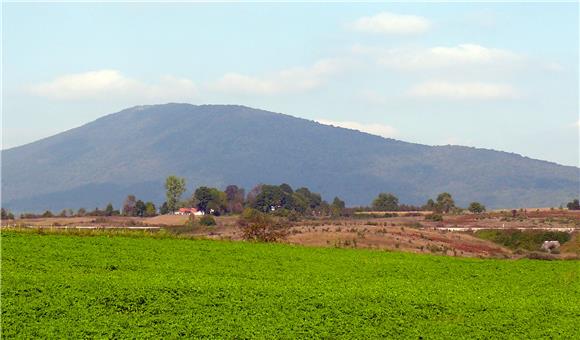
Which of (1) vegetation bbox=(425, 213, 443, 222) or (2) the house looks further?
(1) vegetation bbox=(425, 213, 443, 222)

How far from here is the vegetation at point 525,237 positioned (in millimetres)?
104312

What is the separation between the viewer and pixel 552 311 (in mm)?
36094

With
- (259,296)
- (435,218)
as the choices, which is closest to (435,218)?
(435,218)

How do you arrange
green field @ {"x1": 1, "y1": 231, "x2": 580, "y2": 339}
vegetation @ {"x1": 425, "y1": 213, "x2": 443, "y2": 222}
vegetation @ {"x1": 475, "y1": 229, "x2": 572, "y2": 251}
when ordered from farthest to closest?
1. vegetation @ {"x1": 425, "y1": 213, "x2": 443, "y2": 222}
2. vegetation @ {"x1": 475, "y1": 229, "x2": 572, "y2": 251}
3. green field @ {"x1": 1, "y1": 231, "x2": 580, "y2": 339}

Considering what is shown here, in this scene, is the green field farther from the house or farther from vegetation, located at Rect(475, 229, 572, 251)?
vegetation, located at Rect(475, 229, 572, 251)

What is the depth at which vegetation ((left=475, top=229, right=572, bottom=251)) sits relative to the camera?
104m

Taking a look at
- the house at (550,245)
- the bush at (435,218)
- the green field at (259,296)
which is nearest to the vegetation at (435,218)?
the bush at (435,218)

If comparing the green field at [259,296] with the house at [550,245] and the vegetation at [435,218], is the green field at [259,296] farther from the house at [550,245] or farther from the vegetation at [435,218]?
the vegetation at [435,218]

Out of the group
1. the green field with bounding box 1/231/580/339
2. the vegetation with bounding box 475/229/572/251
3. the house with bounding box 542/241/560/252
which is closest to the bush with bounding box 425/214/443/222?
the vegetation with bounding box 475/229/572/251

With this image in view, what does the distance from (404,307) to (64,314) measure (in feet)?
43.5

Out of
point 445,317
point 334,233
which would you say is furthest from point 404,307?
point 334,233

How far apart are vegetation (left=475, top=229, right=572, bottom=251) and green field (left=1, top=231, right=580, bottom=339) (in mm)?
53211

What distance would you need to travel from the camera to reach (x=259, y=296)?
35438mm

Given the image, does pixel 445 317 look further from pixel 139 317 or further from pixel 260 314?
pixel 139 317
